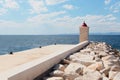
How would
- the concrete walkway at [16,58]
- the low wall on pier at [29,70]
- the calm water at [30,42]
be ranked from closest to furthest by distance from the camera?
the low wall on pier at [29,70] < the concrete walkway at [16,58] < the calm water at [30,42]

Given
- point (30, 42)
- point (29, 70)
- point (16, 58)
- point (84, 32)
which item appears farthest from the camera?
point (30, 42)

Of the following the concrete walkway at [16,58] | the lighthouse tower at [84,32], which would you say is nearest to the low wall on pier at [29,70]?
the concrete walkway at [16,58]

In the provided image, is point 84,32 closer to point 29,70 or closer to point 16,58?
point 16,58

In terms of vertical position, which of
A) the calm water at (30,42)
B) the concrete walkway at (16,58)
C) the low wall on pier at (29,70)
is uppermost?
the low wall on pier at (29,70)

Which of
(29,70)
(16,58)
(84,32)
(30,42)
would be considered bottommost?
(30,42)

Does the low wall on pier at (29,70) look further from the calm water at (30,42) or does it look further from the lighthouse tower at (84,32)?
the calm water at (30,42)

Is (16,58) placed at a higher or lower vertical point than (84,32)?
lower

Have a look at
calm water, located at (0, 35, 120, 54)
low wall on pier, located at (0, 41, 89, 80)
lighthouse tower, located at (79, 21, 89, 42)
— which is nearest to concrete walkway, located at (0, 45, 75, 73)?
low wall on pier, located at (0, 41, 89, 80)

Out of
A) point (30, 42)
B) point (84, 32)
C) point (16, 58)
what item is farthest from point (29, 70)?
point (30, 42)

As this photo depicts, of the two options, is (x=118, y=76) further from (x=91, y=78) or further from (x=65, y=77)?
(x=65, y=77)

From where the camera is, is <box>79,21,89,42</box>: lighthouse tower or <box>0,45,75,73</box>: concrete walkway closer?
<box>0,45,75,73</box>: concrete walkway

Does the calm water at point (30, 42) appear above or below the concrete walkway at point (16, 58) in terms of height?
below

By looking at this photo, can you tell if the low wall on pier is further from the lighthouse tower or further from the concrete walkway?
the lighthouse tower

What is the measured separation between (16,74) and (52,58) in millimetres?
1968
